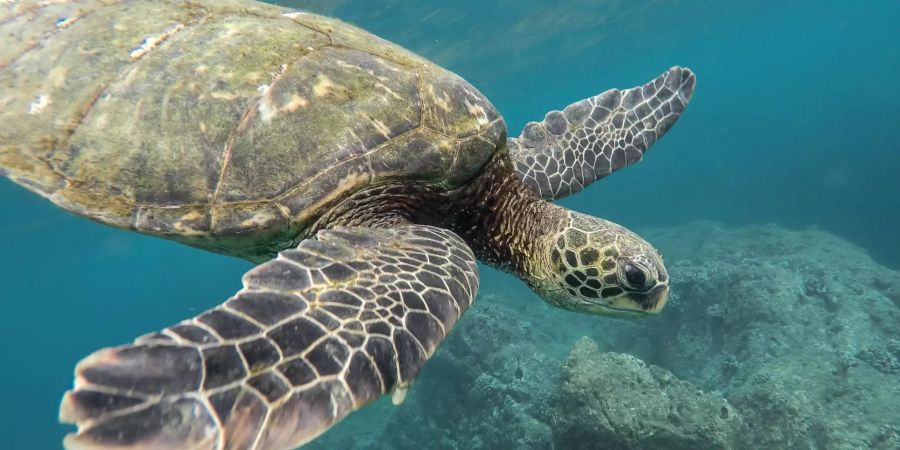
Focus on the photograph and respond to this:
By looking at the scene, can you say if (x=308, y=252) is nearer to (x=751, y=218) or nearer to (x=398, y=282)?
(x=398, y=282)

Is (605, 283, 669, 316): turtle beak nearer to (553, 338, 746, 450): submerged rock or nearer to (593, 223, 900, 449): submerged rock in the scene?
(553, 338, 746, 450): submerged rock

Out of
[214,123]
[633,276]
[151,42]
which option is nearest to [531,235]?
[633,276]

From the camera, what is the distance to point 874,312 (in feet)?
32.9

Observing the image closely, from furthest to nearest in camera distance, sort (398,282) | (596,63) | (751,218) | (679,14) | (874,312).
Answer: (596,63)
(679,14)
(751,218)
(874,312)
(398,282)

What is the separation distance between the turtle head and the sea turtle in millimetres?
15

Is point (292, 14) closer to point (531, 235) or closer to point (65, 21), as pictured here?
point (65, 21)

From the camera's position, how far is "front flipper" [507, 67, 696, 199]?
4508 mm

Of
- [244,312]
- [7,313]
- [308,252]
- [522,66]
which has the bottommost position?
[7,313]

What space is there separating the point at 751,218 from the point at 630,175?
69.2ft

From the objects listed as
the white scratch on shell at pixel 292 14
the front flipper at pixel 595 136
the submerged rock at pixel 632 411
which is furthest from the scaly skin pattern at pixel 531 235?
the submerged rock at pixel 632 411

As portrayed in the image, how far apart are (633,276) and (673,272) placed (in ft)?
39.0

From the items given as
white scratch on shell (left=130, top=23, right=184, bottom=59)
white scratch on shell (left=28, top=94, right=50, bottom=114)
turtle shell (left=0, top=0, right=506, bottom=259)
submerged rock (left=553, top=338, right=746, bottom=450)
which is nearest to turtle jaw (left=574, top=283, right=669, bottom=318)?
turtle shell (left=0, top=0, right=506, bottom=259)

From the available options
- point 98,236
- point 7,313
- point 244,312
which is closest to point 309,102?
point 244,312

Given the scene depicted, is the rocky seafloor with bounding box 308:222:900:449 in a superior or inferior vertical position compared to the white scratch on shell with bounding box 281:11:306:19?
inferior
